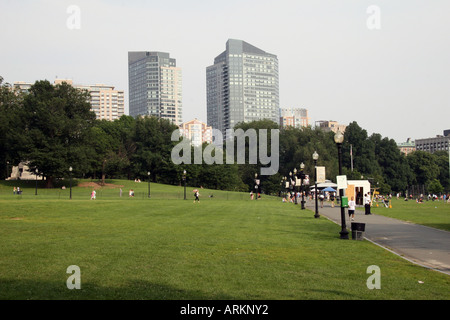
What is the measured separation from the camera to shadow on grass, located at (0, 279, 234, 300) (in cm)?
868

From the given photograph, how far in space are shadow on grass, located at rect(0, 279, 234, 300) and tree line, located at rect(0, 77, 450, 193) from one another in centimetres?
7971

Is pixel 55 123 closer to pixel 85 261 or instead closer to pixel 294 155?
pixel 294 155

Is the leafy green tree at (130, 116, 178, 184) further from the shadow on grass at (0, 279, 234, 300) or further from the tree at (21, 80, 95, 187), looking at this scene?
the shadow on grass at (0, 279, 234, 300)

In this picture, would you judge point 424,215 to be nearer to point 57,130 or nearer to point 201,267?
point 201,267

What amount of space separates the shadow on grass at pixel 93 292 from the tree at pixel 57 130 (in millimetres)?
79637

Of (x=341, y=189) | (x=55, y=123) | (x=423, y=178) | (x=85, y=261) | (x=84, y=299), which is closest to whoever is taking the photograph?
(x=84, y=299)

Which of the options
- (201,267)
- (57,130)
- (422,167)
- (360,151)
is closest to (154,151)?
(57,130)

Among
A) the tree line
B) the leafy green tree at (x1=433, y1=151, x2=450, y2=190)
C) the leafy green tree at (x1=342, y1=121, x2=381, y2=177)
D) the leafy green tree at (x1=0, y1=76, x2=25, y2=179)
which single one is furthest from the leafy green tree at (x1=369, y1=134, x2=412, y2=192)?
the leafy green tree at (x1=0, y1=76, x2=25, y2=179)

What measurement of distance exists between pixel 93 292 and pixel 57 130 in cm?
8636

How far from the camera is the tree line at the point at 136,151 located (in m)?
87.8

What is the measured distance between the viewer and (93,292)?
29.7 feet

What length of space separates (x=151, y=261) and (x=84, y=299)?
13.5ft

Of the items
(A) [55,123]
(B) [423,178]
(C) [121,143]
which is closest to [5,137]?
(A) [55,123]

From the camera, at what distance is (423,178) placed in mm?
148000
